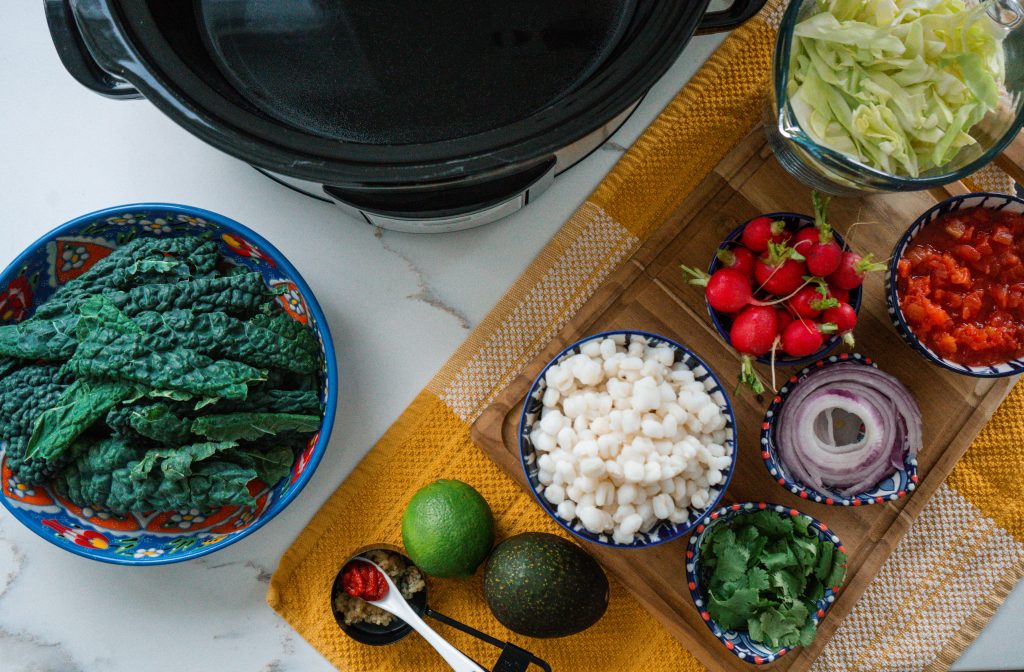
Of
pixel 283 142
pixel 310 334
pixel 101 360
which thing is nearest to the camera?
pixel 283 142

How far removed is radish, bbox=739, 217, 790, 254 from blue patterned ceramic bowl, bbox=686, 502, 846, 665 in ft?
1.10

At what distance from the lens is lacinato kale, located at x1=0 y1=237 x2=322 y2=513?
996 mm

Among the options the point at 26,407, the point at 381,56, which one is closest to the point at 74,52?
the point at 381,56

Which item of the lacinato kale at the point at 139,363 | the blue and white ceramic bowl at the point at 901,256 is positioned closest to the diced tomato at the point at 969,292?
the blue and white ceramic bowl at the point at 901,256

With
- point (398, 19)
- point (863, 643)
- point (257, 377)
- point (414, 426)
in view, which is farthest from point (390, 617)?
Result: point (398, 19)

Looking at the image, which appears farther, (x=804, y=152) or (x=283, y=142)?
(x=804, y=152)

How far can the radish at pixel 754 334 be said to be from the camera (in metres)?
1.00

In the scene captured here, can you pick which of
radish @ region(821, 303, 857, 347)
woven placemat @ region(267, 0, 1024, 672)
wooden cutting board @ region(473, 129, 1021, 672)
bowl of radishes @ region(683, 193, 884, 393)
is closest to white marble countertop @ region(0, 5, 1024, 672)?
woven placemat @ region(267, 0, 1024, 672)

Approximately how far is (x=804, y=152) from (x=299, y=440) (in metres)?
0.76

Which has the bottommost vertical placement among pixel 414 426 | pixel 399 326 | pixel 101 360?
pixel 414 426

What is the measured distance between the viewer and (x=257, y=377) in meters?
1.02

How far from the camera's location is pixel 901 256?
1038mm

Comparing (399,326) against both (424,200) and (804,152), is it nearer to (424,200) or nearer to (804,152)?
(424,200)

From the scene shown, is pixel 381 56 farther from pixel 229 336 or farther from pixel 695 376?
pixel 695 376
